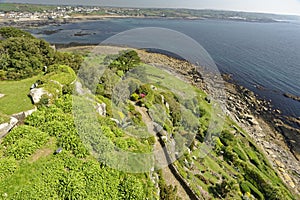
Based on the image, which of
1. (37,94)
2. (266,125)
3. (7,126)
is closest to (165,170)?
(7,126)

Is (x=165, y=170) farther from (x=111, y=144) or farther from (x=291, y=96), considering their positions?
(x=291, y=96)

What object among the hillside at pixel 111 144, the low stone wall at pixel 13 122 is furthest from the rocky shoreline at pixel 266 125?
the low stone wall at pixel 13 122

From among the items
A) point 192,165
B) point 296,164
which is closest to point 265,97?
point 296,164

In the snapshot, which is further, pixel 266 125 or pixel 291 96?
pixel 291 96

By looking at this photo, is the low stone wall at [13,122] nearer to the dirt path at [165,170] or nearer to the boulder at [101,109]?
the boulder at [101,109]

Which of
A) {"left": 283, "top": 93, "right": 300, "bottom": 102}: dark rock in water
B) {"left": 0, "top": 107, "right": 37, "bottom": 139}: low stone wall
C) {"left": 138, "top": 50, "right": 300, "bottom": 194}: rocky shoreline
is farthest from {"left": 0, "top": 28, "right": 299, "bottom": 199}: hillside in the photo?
{"left": 283, "top": 93, "right": 300, "bottom": 102}: dark rock in water
